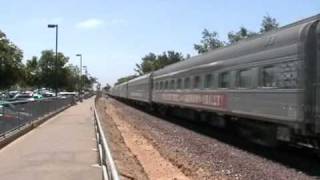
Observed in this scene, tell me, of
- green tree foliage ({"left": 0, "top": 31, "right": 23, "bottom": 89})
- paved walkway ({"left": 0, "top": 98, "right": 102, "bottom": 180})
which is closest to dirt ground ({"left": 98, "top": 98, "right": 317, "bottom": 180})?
paved walkway ({"left": 0, "top": 98, "right": 102, "bottom": 180})

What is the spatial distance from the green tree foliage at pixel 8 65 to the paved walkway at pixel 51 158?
1686 cm

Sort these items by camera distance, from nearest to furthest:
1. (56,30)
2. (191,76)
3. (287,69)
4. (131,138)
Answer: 1. (287,69)
2. (131,138)
3. (191,76)
4. (56,30)

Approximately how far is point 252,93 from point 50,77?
65466 mm

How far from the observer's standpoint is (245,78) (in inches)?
773

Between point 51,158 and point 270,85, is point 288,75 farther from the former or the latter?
point 51,158

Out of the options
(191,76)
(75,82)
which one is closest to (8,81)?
(191,76)

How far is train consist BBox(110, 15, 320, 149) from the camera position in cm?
1502

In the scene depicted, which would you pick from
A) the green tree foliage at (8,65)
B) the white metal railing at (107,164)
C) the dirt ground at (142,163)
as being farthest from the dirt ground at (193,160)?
the green tree foliage at (8,65)

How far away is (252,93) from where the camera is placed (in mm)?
18750

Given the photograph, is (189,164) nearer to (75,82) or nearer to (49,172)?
(49,172)

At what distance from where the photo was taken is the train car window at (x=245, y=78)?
753 inches

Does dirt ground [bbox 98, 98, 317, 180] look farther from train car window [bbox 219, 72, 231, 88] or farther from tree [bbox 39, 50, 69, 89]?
tree [bbox 39, 50, 69, 89]

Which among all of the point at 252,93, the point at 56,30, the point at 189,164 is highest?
the point at 56,30

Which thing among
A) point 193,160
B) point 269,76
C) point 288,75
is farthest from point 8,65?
point 288,75
